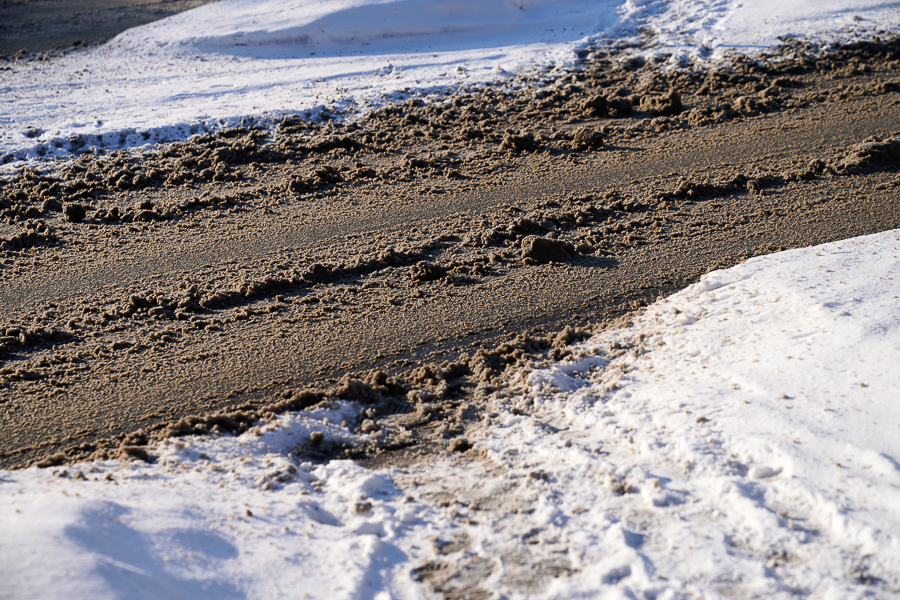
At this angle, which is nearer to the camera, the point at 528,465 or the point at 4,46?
the point at 528,465

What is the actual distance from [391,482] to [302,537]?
695 millimetres

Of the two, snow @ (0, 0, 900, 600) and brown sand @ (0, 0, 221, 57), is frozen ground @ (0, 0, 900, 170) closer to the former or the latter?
brown sand @ (0, 0, 221, 57)

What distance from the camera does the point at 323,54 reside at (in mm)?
14195

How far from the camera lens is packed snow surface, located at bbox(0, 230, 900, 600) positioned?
3.09 meters

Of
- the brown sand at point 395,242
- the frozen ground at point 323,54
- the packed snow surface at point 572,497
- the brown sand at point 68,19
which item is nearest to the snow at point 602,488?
the packed snow surface at point 572,497

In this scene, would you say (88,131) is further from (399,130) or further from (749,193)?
(749,193)

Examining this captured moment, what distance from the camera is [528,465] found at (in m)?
4.07

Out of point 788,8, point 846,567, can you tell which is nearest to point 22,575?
point 846,567

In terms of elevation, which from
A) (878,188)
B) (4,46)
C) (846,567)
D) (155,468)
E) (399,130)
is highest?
(4,46)

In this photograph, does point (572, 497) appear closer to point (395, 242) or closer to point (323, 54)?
point (395, 242)

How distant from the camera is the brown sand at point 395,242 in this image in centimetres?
491

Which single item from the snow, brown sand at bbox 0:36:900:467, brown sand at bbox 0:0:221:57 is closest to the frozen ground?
brown sand at bbox 0:36:900:467

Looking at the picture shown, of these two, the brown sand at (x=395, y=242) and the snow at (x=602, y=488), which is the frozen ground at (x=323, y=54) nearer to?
the brown sand at (x=395, y=242)

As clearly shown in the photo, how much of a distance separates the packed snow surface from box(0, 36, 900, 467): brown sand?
1.26 ft
